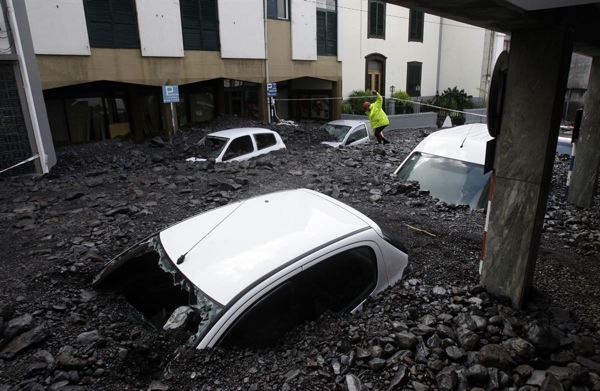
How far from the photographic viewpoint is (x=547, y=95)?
3.30 meters

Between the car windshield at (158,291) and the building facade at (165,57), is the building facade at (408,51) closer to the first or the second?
the building facade at (165,57)

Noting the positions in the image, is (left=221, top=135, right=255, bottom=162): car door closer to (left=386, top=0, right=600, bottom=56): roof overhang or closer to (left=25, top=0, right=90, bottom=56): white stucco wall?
(left=25, top=0, right=90, bottom=56): white stucco wall

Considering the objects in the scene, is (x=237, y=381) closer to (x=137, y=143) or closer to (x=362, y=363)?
(x=362, y=363)

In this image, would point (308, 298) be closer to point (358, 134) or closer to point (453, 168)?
point (453, 168)

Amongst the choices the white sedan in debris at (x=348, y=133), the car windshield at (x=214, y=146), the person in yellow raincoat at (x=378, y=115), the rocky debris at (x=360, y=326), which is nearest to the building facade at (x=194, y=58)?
the car windshield at (x=214, y=146)

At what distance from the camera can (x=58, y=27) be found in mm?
12578

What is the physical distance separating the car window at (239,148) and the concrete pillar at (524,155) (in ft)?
27.5

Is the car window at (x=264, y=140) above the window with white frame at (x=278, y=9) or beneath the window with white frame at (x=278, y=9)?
beneath

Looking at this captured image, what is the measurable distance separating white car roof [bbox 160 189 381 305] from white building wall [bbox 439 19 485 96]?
94.8 feet

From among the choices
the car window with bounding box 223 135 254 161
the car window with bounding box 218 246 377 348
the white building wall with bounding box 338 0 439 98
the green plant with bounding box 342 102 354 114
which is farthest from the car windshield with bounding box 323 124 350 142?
the car window with bounding box 218 246 377 348

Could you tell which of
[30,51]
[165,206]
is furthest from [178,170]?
[30,51]

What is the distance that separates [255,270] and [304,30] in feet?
60.8

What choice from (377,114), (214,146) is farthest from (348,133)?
(214,146)

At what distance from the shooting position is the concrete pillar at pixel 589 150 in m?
7.06
